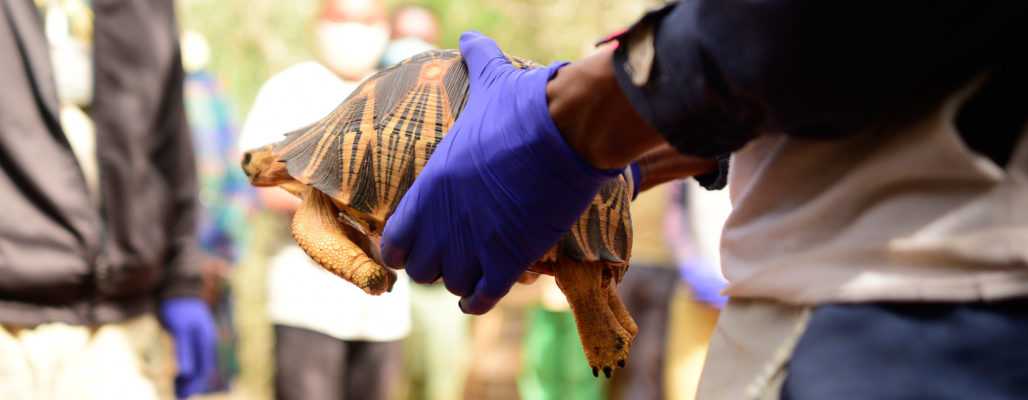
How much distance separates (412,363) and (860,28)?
264 centimetres

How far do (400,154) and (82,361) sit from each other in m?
1.22

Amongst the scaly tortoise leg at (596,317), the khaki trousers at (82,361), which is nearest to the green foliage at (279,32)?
the khaki trousers at (82,361)

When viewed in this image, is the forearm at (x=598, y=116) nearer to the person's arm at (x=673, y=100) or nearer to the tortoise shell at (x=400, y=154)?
the person's arm at (x=673, y=100)

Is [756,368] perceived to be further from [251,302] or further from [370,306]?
[251,302]

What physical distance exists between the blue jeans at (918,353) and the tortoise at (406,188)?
1.35ft

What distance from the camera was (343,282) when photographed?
2555 mm

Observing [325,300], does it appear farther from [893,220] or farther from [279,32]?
[279,32]

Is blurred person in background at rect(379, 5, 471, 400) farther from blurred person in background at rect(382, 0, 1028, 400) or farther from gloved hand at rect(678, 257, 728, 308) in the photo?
blurred person in background at rect(382, 0, 1028, 400)

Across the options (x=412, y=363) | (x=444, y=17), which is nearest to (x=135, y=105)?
(x=412, y=363)

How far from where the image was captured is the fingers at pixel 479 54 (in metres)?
1.04

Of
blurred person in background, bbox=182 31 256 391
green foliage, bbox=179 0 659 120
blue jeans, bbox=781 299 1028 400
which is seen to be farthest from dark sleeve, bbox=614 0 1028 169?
green foliage, bbox=179 0 659 120

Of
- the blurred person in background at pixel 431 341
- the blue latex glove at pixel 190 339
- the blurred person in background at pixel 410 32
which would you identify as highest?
Result: the blurred person in background at pixel 410 32

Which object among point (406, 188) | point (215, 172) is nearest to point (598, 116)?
point (406, 188)

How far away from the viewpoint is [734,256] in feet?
2.48
